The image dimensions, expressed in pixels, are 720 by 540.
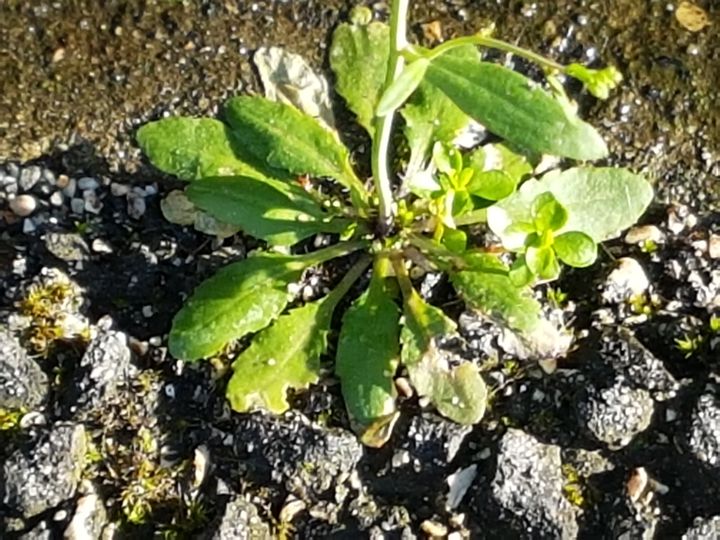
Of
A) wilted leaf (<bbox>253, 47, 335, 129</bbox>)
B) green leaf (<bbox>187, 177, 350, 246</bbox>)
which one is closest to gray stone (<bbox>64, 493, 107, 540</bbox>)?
green leaf (<bbox>187, 177, 350, 246</bbox>)

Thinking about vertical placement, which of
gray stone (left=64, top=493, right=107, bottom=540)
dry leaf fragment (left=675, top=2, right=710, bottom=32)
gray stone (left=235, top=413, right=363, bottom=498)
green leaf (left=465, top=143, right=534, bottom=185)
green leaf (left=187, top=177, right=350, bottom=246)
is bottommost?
gray stone (left=64, top=493, right=107, bottom=540)

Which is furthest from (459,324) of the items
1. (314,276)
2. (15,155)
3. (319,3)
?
(15,155)

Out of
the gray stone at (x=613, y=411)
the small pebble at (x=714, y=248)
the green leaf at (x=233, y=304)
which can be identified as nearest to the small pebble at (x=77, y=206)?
the green leaf at (x=233, y=304)

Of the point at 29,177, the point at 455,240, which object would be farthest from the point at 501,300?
the point at 29,177

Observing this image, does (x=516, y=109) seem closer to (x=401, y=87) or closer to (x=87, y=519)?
(x=401, y=87)

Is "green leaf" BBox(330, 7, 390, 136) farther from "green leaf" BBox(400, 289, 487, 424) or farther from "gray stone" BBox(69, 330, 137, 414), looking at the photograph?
"gray stone" BBox(69, 330, 137, 414)

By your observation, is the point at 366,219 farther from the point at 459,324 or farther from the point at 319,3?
the point at 319,3
